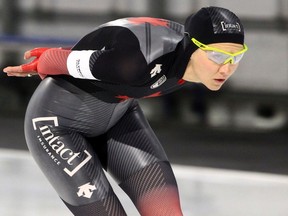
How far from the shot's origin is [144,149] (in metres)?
3.24

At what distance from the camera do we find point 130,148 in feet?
10.6

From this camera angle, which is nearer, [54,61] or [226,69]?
[226,69]

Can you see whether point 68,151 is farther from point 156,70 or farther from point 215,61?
point 215,61

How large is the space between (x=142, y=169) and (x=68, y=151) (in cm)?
30

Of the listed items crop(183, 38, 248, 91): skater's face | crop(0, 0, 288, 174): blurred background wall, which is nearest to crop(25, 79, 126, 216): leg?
crop(183, 38, 248, 91): skater's face

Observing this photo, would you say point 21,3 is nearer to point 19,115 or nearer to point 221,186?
point 19,115

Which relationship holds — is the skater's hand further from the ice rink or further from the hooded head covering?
the ice rink

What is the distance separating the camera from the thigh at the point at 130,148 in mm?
3209

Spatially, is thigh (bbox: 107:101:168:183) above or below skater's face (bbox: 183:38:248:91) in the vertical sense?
below

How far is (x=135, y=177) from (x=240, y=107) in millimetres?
4191

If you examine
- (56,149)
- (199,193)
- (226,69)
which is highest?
(226,69)

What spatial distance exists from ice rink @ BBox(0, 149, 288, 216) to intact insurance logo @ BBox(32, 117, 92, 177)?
1453 mm

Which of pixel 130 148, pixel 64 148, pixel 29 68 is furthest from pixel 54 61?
pixel 130 148

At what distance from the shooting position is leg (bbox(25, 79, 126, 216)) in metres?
3.01
